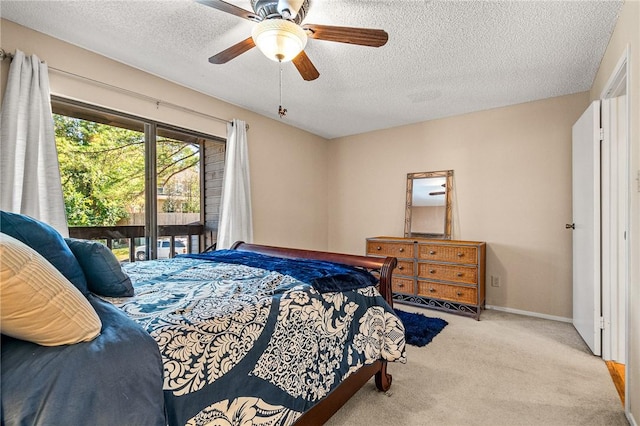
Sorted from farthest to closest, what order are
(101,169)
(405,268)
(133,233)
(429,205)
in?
Answer: (429,205) < (405,268) < (133,233) < (101,169)

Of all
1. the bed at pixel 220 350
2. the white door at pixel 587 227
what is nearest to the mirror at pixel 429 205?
the white door at pixel 587 227

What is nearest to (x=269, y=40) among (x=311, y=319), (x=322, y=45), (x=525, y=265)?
(x=322, y=45)

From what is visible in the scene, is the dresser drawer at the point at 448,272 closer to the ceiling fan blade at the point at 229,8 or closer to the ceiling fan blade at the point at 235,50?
the ceiling fan blade at the point at 235,50

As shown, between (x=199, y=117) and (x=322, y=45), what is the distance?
1.62m

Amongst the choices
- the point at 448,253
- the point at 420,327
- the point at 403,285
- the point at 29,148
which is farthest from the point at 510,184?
the point at 29,148

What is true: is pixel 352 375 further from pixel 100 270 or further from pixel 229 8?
pixel 229 8

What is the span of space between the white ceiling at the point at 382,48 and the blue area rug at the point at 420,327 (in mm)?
2380

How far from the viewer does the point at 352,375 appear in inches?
62.6

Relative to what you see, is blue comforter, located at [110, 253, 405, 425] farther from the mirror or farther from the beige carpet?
the mirror

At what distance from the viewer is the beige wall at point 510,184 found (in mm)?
3162

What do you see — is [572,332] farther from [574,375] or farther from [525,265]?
[574,375]

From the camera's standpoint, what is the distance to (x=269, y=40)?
1.68 m

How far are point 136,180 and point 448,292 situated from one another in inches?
136

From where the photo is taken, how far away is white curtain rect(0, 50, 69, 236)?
195 centimetres
